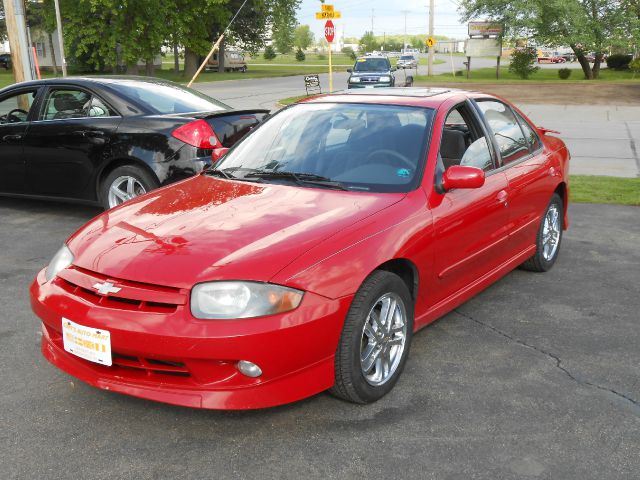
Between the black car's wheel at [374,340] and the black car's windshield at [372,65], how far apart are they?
27.5 meters

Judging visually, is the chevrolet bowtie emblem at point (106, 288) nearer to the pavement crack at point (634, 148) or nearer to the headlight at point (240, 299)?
the headlight at point (240, 299)

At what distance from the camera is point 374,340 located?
3453 millimetres

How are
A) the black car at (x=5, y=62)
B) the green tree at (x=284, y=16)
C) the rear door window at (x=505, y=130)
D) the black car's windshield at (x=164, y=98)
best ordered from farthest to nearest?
the black car at (x=5, y=62)
the green tree at (x=284, y=16)
the black car's windshield at (x=164, y=98)
the rear door window at (x=505, y=130)

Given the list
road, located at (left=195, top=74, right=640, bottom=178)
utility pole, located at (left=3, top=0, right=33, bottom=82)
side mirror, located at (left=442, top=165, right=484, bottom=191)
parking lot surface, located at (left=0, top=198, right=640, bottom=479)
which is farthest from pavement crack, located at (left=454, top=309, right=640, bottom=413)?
utility pole, located at (left=3, top=0, right=33, bottom=82)

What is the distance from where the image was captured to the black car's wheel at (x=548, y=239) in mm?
5523

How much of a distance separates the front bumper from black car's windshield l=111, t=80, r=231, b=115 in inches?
167

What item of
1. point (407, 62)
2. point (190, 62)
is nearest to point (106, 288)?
point (190, 62)

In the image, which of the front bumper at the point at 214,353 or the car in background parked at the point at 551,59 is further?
the car in background parked at the point at 551,59

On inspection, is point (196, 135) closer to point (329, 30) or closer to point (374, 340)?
point (374, 340)

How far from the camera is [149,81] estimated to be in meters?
7.59

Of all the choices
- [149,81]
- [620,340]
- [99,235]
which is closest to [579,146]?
[149,81]

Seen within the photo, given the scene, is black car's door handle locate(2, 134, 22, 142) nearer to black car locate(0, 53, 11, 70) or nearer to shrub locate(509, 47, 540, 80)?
shrub locate(509, 47, 540, 80)

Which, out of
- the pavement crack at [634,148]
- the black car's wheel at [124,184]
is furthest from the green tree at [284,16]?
the black car's wheel at [124,184]

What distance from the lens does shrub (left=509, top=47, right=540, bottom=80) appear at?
40.2m
